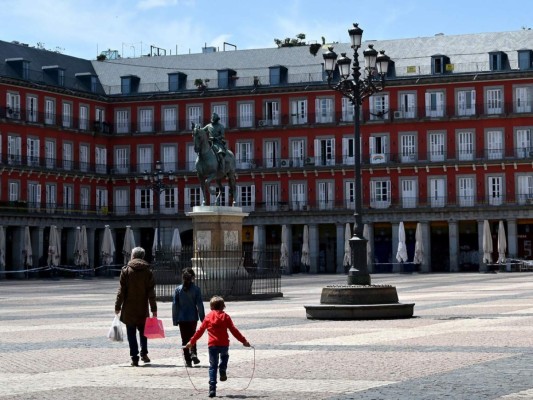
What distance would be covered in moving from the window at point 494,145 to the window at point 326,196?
13038mm

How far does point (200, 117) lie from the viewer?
96.6 metres

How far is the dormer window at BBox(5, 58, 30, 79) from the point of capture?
89.2 m

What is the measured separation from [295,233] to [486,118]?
18671mm

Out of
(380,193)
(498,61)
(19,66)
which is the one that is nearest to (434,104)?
(498,61)

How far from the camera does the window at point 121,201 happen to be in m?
98.5

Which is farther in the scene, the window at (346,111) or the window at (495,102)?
the window at (346,111)

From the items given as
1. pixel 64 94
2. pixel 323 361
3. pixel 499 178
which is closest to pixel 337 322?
pixel 323 361

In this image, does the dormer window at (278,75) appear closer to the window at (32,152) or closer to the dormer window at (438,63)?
the dormer window at (438,63)

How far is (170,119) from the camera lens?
3831 inches

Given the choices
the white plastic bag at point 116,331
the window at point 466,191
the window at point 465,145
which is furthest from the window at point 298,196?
the white plastic bag at point 116,331

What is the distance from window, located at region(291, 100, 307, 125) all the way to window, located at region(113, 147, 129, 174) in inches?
593

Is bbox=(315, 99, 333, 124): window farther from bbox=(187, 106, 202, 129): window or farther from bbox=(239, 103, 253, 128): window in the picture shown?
bbox=(187, 106, 202, 129): window

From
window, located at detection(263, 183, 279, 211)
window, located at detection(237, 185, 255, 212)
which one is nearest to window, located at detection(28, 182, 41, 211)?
window, located at detection(237, 185, 255, 212)

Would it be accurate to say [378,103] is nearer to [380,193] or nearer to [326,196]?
[380,193]
